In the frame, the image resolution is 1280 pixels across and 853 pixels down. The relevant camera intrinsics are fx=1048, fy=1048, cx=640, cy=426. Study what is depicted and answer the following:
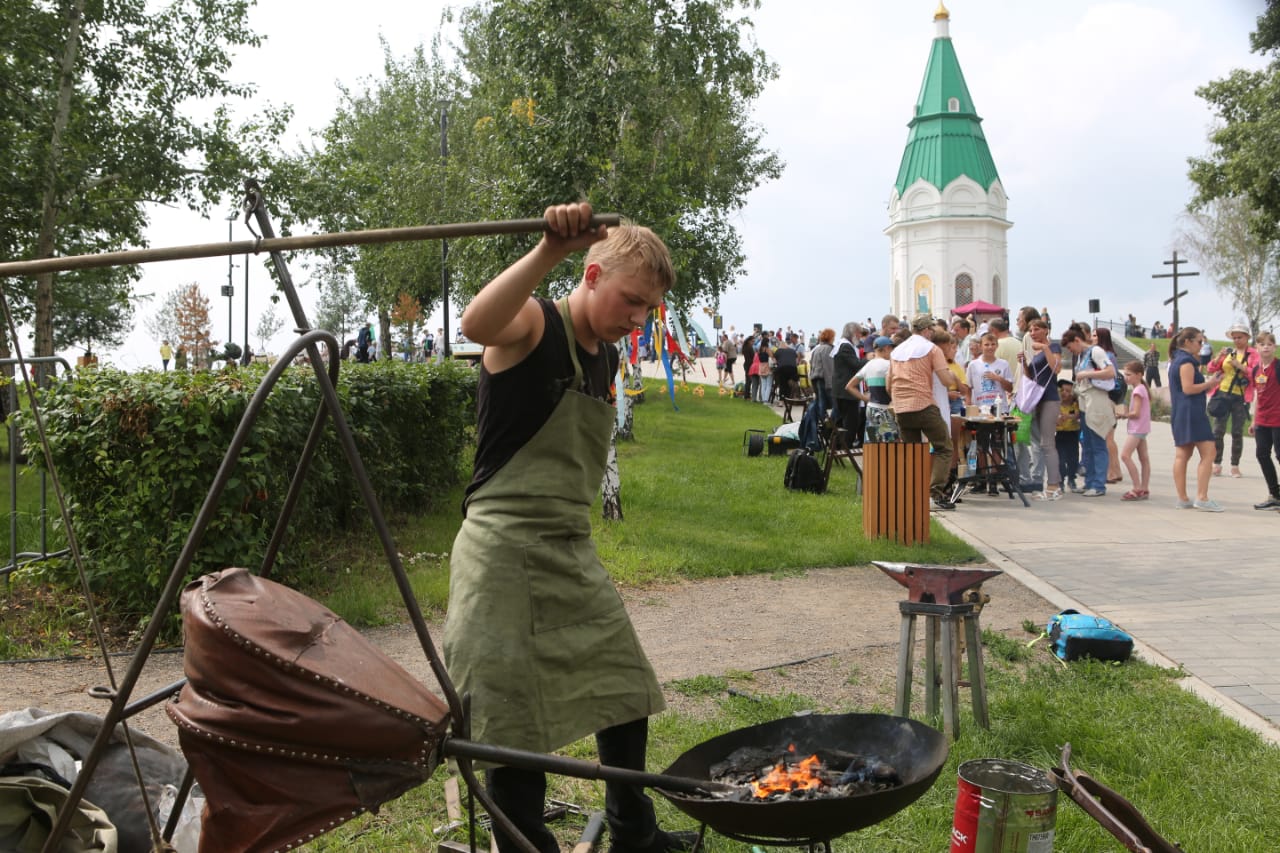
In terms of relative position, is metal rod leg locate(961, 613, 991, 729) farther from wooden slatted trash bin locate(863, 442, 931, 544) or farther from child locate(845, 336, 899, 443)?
child locate(845, 336, 899, 443)

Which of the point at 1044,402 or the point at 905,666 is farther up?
the point at 1044,402

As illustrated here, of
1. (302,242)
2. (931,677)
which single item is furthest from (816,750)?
(302,242)

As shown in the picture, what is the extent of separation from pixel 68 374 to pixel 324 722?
552 cm

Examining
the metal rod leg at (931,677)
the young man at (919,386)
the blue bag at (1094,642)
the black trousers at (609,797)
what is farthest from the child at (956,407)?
the black trousers at (609,797)

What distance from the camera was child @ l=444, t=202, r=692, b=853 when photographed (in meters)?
2.69

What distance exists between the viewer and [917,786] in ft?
8.07

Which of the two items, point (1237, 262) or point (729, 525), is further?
point (1237, 262)

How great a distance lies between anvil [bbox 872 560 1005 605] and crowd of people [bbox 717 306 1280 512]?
21.3ft

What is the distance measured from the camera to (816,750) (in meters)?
3.07

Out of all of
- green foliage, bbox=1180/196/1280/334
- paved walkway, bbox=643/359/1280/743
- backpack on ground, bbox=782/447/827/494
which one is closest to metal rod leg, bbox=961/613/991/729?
paved walkway, bbox=643/359/1280/743

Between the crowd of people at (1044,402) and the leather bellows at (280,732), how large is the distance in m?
9.24

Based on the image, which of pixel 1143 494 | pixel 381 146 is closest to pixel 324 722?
pixel 1143 494

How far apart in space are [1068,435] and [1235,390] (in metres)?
2.53

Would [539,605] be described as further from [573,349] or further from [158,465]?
[158,465]
